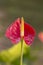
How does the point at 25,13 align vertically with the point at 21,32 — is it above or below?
above

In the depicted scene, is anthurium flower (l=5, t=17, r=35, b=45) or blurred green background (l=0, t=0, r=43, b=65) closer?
anthurium flower (l=5, t=17, r=35, b=45)

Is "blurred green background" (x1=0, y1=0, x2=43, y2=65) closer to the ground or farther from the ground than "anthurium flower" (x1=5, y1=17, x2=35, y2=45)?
farther from the ground

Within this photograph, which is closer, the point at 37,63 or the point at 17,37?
the point at 17,37

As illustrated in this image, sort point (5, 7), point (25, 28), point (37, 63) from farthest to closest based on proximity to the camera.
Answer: point (5, 7), point (37, 63), point (25, 28)

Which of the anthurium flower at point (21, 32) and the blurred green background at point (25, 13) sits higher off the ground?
the blurred green background at point (25, 13)

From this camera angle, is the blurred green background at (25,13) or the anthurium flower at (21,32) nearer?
the anthurium flower at (21,32)

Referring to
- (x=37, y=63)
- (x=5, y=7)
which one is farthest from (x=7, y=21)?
(x=37, y=63)

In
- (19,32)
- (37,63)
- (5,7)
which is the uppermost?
(5,7)

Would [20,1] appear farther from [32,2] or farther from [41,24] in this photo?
[41,24]

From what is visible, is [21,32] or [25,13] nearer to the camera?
[21,32]

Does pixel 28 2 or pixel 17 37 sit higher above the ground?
pixel 28 2

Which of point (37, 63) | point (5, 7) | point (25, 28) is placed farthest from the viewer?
point (5, 7)
